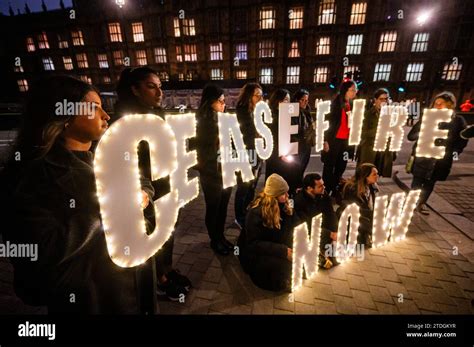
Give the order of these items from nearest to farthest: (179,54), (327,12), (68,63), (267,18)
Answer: (327,12), (267,18), (179,54), (68,63)

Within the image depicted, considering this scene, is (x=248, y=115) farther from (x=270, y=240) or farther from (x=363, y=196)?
(x=363, y=196)

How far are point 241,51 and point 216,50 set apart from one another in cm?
362

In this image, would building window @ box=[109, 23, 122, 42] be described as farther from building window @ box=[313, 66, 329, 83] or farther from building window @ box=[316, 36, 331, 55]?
building window @ box=[313, 66, 329, 83]

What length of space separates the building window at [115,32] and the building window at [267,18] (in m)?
22.3

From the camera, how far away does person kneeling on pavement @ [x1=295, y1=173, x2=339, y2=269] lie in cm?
367

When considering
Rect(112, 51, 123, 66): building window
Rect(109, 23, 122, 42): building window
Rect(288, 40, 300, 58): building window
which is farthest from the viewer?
Rect(112, 51, 123, 66): building window

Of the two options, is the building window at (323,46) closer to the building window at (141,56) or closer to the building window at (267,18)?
the building window at (267,18)

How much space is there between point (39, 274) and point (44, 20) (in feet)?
183

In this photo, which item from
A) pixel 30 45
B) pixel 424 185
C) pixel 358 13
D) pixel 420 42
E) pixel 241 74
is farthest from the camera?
pixel 30 45

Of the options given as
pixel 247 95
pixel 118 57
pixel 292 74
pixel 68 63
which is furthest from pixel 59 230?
pixel 68 63

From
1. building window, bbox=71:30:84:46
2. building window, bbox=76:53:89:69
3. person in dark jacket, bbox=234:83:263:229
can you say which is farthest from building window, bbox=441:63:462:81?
building window, bbox=71:30:84:46

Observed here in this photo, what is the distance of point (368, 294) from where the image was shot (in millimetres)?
3227

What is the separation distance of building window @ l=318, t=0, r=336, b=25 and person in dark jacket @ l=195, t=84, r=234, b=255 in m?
31.9

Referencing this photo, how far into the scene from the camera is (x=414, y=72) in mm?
28188
